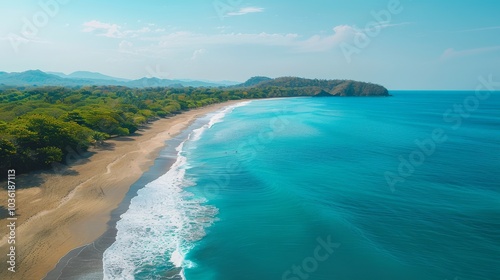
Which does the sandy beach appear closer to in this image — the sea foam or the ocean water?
the sea foam

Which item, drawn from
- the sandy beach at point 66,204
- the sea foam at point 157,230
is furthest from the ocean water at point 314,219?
the sandy beach at point 66,204

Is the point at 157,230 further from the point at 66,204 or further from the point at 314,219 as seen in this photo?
the point at 314,219

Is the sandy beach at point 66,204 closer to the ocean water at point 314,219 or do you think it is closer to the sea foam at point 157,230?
the sea foam at point 157,230

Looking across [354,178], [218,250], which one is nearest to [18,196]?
[218,250]

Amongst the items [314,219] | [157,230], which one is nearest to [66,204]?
[157,230]

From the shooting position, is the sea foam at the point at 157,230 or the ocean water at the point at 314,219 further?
the ocean water at the point at 314,219

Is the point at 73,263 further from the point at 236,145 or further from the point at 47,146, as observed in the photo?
the point at 236,145
